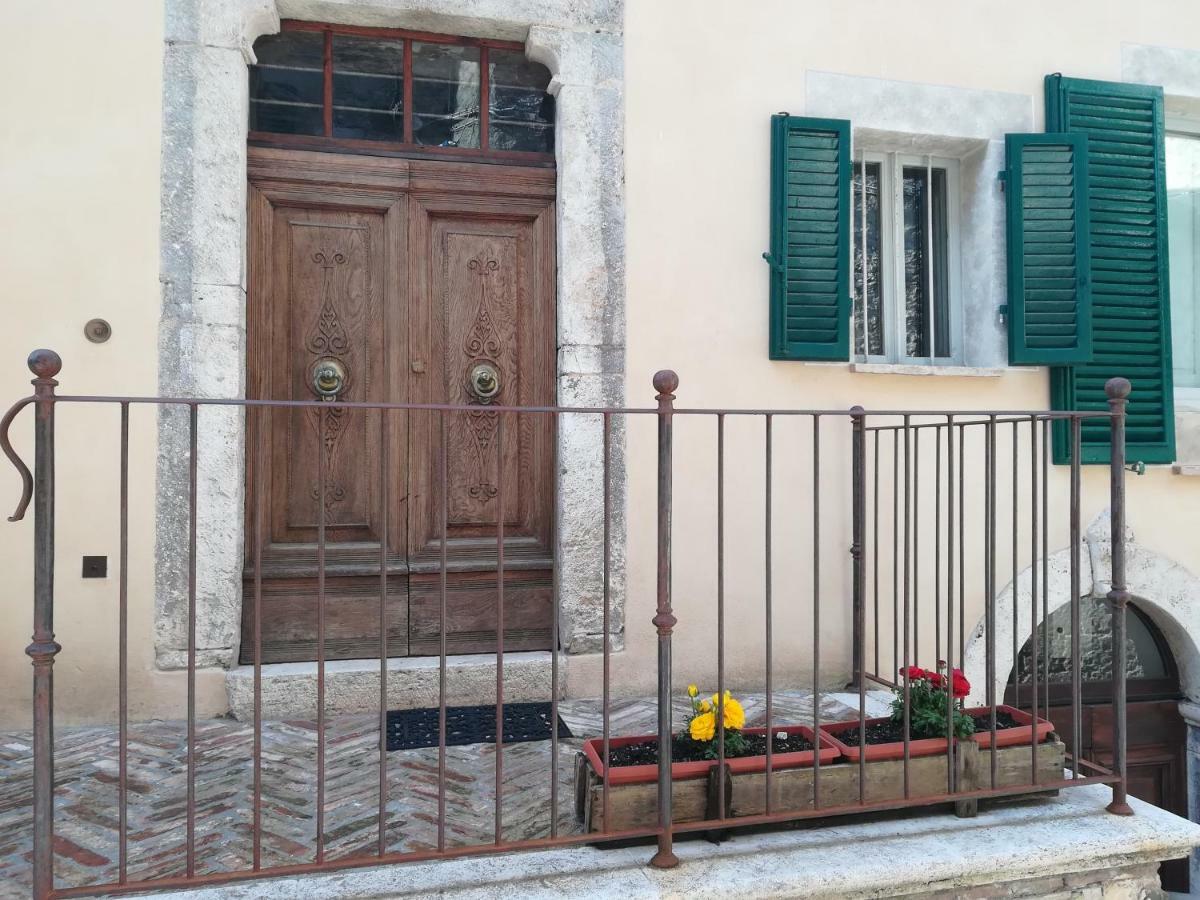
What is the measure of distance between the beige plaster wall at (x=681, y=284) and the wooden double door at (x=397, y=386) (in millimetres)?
422

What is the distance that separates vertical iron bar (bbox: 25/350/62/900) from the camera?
76.7 inches

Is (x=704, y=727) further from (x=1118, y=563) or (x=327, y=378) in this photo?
(x=327, y=378)

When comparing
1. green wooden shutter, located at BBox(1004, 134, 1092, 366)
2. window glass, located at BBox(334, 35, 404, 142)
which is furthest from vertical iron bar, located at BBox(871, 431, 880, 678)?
window glass, located at BBox(334, 35, 404, 142)

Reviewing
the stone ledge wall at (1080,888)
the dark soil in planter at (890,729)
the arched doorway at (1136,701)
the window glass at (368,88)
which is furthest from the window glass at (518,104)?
the arched doorway at (1136,701)

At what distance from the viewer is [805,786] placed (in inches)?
99.4

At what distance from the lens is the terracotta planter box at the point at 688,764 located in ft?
7.77

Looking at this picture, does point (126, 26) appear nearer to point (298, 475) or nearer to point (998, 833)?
point (298, 475)

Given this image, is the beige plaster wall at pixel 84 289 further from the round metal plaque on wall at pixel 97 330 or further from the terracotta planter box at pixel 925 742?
the terracotta planter box at pixel 925 742

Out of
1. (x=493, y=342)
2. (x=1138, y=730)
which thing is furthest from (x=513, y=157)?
(x=1138, y=730)

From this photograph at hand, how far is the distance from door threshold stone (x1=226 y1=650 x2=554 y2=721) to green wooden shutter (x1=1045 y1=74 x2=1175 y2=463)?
2.87 metres

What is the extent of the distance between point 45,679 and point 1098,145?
493cm

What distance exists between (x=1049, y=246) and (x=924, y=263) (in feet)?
1.90

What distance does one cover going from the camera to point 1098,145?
4.43 metres

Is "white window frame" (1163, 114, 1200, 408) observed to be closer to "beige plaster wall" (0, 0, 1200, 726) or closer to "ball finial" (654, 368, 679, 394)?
"beige plaster wall" (0, 0, 1200, 726)
